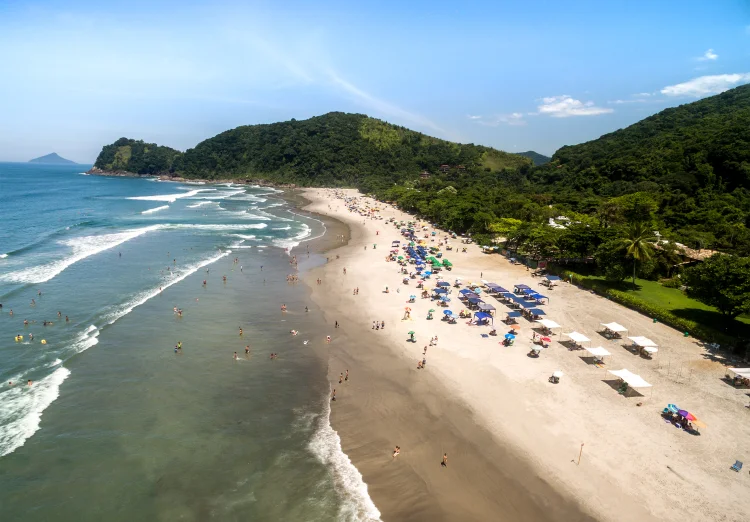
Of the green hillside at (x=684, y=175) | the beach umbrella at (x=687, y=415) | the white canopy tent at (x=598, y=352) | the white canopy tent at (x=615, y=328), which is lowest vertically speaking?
the beach umbrella at (x=687, y=415)

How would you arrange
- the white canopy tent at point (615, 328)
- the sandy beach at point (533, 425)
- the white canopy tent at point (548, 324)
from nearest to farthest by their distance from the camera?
1. the sandy beach at point (533, 425)
2. the white canopy tent at point (615, 328)
3. the white canopy tent at point (548, 324)

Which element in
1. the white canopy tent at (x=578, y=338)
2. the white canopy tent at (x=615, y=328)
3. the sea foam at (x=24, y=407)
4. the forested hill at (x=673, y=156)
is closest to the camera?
the sea foam at (x=24, y=407)

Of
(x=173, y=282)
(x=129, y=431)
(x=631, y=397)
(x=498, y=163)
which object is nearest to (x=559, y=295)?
(x=631, y=397)

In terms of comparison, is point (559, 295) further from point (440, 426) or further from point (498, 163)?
point (498, 163)

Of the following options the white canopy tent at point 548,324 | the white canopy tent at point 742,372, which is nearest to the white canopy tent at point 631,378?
the white canopy tent at point 742,372

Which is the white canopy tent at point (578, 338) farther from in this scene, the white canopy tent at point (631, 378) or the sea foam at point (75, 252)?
the sea foam at point (75, 252)

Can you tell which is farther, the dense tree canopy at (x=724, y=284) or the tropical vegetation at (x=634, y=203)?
the tropical vegetation at (x=634, y=203)
